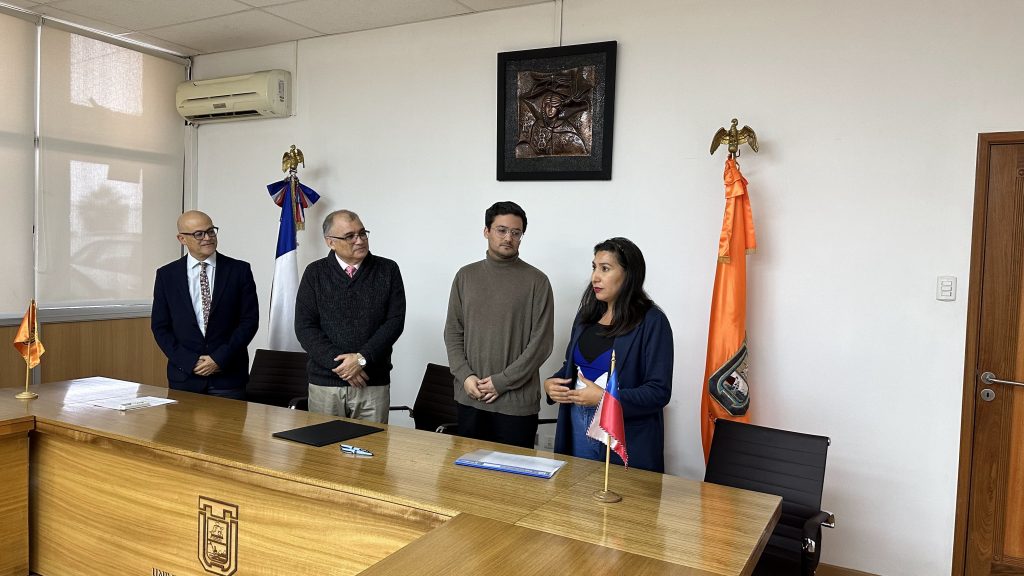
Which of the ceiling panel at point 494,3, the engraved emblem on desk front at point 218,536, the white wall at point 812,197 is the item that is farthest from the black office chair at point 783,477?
the ceiling panel at point 494,3

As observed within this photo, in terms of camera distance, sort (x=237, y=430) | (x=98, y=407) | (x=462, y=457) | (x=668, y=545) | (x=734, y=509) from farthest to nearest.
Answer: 1. (x=98, y=407)
2. (x=237, y=430)
3. (x=462, y=457)
4. (x=734, y=509)
5. (x=668, y=545)

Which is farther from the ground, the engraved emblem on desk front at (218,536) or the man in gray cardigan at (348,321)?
the man in gray cardigan at (348,321)

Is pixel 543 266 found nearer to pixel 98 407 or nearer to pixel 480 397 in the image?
pixel 480 397

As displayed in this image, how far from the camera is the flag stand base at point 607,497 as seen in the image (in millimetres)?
2123

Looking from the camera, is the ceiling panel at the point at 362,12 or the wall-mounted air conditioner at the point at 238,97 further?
the wall-mounted air conditioner at the point at 238,97

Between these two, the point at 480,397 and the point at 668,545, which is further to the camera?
the point at 480,397

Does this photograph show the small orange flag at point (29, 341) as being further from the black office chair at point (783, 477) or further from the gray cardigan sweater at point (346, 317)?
the black office chair at point (783, 477)

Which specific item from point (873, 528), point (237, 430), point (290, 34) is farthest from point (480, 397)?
point (290, 34)

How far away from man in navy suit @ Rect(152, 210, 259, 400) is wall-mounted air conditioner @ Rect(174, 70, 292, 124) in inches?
70.0

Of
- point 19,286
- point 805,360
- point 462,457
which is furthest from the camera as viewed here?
point 19,286

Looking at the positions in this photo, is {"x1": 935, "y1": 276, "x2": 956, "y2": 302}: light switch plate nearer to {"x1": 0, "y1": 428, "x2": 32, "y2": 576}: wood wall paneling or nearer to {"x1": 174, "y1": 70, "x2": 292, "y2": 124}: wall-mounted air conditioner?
{"x1": 0, "y1": 428, "x2": 32, "y2": 576}: wood wall paneling

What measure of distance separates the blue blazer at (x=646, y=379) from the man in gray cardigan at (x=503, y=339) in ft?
2.13

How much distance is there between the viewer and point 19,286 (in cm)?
487

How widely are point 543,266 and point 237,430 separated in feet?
7.11
